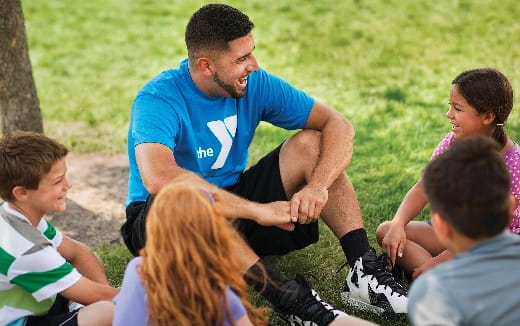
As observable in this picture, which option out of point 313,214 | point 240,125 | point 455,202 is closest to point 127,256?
point 240,125

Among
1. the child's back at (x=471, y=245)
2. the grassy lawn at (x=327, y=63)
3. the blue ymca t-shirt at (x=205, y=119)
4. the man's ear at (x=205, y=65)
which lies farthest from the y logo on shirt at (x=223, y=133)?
the child's back at (x=471, y=245)

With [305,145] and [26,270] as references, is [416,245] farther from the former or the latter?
[26,270]

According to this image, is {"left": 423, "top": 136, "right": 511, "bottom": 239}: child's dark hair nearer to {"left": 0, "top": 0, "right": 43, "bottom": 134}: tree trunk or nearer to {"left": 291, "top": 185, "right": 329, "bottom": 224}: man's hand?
{"left": 291, "top": 185, "right": 329, "bottom": 224}: man's hand

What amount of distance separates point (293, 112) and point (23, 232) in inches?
68.1

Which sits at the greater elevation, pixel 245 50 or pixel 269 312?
pixel 245 50

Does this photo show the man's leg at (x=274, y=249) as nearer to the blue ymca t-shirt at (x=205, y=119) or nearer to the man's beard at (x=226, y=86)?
the blue ymca t-shirt at (x=205, y=119)

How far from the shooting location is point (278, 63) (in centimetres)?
815

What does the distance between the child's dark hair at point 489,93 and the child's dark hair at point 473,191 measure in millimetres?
1274

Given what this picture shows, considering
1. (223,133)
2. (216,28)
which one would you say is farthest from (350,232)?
(216,28)

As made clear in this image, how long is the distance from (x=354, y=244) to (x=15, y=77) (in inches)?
114

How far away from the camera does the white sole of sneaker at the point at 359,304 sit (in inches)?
139

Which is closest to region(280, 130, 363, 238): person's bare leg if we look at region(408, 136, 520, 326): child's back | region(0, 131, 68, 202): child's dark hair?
region(0, 131, 68, 202): child's dark hair

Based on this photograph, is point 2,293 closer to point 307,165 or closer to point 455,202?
point 307,165

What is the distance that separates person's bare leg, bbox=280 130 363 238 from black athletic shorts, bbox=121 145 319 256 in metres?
0.06
